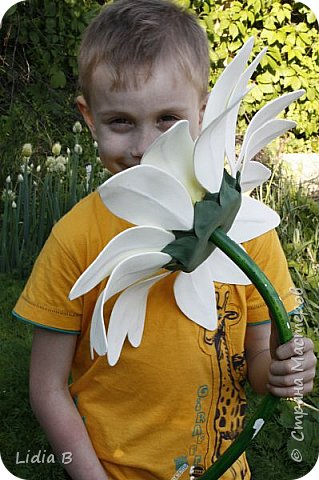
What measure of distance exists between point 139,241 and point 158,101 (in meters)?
0.21

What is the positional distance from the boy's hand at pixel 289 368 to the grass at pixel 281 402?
0.58 m

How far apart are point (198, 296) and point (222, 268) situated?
0.15 feet

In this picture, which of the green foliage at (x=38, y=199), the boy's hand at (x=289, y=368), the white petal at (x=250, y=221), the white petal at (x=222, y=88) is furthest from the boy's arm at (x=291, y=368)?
the green foliage at (x=38, y=199)

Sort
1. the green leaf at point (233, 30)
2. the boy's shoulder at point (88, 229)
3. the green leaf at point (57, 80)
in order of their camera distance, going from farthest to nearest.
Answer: the green leaf at point (57, 80) < the green leaf at point (233, 30) < the boy's shoulder at point (88, 229)

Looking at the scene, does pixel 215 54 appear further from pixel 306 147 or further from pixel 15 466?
pixel 15 466

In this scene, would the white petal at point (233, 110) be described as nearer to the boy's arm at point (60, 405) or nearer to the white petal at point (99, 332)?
the white petal at point (99, 332)

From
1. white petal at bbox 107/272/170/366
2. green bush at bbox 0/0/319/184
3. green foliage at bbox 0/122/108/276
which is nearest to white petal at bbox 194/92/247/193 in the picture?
white petal at bbox 107/272/170/366

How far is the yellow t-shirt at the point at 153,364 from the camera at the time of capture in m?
0.92

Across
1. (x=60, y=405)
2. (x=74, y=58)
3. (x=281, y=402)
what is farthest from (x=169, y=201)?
(x=74, y=58)

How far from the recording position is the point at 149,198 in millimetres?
671

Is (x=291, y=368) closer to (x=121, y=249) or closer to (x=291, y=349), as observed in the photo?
(x=291, y=349)

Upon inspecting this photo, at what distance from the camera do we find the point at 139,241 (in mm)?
686

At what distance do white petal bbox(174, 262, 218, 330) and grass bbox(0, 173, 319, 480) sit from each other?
0.48m

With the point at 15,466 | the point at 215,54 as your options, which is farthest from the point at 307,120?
the point at 15,466
